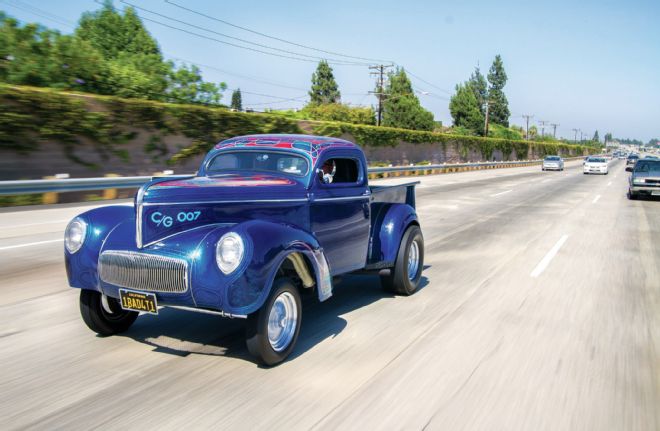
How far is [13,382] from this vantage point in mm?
3910

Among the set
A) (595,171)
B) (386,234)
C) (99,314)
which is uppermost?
(386,234)

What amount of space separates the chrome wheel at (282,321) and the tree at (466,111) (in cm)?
9610

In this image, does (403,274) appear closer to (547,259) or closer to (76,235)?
(76,235)

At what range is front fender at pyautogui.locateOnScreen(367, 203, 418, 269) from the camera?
624cm

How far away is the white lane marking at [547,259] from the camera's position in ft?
26.7

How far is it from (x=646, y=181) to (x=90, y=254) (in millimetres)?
20864

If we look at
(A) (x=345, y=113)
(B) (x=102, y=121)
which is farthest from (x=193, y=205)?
(A) (x=345, y=113)

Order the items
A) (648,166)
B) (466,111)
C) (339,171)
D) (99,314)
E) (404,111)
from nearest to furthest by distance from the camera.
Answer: (99,314), (339,171), (648,166), (404,111), (466,111)

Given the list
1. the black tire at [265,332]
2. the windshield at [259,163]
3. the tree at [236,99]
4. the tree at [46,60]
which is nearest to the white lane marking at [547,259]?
the windshield at [259,163]

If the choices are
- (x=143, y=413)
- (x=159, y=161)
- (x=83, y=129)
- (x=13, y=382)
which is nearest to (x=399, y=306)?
(x=143, y=413)

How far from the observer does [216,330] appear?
16.8 ft

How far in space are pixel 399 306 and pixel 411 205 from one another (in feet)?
4.94

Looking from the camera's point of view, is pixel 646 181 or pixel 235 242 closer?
pixel 235 242

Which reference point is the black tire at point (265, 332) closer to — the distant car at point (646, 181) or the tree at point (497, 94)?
the distant car at point (646, 181)
